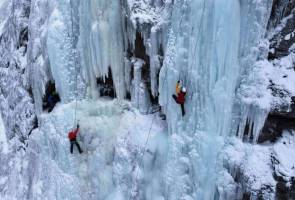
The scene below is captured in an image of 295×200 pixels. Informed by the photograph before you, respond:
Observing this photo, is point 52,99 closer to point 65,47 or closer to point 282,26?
point 65,47

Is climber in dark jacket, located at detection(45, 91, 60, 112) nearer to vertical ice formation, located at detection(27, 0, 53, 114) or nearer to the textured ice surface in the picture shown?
the textured ice surface

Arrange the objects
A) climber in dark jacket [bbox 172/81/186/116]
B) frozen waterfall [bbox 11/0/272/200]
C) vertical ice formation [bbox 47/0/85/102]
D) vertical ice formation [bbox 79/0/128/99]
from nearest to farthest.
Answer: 1. frozen waterfall [bbox 11/0/272/200]
2. climber in dark jacket [bbox 172/81/186/116]
3. vertical ice formation [bbox 79/0/128/99]
4. vertical ice formation [bbox 47/0/85/102]

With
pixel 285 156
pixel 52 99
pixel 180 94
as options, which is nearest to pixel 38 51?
pixel 52 99

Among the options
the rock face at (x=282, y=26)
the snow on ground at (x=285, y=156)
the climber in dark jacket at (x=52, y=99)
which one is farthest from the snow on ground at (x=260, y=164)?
the climber in dark jacket at (x=52, y=99)

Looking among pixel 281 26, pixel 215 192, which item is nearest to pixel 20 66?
pixel 215 192

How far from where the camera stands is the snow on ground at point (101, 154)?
26.5ft

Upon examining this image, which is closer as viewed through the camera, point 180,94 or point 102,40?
point 180,94

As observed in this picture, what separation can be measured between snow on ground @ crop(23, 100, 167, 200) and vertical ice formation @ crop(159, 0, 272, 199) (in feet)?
2.11

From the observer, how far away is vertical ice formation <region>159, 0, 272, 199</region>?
6523 millimetres

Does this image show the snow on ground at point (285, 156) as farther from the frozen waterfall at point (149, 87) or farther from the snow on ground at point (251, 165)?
the frozen waterfall at point (149, 87)

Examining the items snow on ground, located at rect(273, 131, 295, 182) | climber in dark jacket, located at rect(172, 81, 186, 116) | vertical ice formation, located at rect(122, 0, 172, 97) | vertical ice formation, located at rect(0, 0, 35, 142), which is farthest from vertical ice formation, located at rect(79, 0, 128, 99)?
snow on ground, located at rect(273, 131, 295, 182)

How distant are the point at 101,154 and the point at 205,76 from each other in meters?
3.37

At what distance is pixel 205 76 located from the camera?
694 centimetres

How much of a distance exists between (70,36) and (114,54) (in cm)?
116
